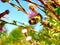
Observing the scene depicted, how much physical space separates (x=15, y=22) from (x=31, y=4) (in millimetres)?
489

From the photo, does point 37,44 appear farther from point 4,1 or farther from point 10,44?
point 10,44

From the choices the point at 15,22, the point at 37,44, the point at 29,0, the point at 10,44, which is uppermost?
the point at 29,0

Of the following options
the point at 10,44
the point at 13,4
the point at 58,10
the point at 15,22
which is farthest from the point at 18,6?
the point at 10,44

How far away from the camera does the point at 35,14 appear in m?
1.97

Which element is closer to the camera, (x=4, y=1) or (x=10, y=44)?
(x=4, y=1)

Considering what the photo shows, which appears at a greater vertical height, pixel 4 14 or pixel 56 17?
pixel 56 17

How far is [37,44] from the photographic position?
2.60m

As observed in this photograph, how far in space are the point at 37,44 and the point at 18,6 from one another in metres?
0.57

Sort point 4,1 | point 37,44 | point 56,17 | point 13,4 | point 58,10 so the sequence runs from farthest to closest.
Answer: point 58,10 → point 37,44 → point 13,4 → point 4,1 → point 56,17

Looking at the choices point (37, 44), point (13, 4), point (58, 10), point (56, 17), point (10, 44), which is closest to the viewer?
point (56, 17)

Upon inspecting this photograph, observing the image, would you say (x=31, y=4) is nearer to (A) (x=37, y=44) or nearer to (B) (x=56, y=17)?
(B) (x=56, y=17)

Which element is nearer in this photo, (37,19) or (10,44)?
(37,19)

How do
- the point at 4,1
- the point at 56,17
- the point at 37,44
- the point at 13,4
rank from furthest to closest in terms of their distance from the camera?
the point at 37,44 < the point at 13,4 < the point at 4,1 < the point at 56,17

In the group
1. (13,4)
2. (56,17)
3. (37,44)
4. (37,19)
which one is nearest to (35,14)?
(37,19)
